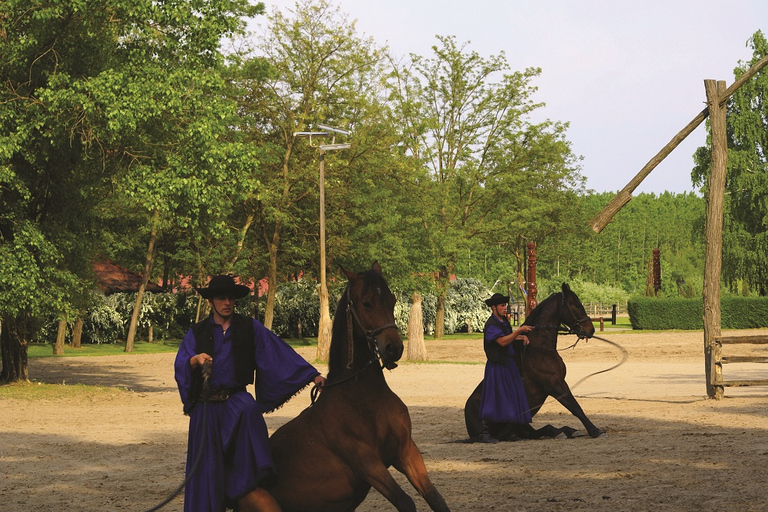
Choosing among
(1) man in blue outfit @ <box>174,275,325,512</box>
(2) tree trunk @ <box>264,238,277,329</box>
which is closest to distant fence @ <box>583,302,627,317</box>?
(2) tree trunk @ <box>264,238,277,329</box>

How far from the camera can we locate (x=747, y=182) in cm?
5319

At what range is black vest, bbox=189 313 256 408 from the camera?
6191mm

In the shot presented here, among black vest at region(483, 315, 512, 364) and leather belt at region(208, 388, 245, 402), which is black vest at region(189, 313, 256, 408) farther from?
black vest at region(483, 315, 512, 364)

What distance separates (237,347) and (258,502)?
3.33 feet

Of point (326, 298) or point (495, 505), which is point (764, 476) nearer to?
point (495, 505)

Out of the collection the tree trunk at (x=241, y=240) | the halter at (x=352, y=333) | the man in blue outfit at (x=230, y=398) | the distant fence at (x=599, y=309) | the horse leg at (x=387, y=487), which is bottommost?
the horse leg at (x=387, y=487)

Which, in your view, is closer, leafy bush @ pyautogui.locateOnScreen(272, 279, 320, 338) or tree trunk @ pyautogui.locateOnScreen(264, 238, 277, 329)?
tree trunk @ pyautogui.locateOnScreen(264, 238, 277, 329)

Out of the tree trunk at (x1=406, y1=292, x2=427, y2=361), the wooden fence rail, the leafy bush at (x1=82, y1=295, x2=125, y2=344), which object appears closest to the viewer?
the wooden fence rail

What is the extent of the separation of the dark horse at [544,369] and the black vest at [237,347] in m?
6.89

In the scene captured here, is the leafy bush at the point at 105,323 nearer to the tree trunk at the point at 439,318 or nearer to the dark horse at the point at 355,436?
the tree trunk at the point at 439,318

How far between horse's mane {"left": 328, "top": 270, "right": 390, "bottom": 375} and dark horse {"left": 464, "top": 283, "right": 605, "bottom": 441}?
21.6 ft

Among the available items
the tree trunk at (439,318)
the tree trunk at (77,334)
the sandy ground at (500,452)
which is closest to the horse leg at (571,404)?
the sandy ground at (500,452)

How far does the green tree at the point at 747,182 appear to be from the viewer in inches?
2093

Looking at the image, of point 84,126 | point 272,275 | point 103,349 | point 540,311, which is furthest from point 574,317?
point 103,349
